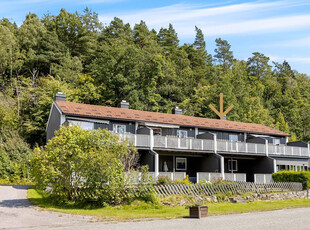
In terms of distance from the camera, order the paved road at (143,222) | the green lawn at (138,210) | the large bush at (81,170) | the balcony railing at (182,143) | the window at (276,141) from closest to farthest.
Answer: the paved road at (143,222) < the green lawn at (138,210) < the large bush at (81,170) < the balcony railing at (182,143) < the window at (276,141)

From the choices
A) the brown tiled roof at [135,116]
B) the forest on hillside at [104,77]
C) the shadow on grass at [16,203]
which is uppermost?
the forest on hillside at [104,77]

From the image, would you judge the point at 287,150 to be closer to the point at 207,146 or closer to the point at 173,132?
the point at 207,146

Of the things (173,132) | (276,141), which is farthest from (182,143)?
(276,141)

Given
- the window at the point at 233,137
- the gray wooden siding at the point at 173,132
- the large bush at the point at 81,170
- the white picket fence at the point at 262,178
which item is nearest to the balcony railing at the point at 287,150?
the window at the point at 233,137

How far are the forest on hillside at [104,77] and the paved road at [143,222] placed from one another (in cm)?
1874

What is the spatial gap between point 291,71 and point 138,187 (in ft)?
338

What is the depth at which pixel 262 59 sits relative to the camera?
107 m

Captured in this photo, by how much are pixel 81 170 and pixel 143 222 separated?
18.7 ft

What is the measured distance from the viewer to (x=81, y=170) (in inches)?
778

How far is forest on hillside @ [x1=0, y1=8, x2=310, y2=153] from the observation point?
49906 millimetres

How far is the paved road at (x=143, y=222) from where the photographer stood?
46.7 ft

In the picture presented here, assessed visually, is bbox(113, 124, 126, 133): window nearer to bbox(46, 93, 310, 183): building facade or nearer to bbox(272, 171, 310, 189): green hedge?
bbox(46, 93, 310, 183): building facade

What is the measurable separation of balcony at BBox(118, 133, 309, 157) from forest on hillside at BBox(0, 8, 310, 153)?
1259cm

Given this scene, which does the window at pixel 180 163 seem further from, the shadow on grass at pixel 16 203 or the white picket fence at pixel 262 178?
the shadow on grass at pixel 16 203
